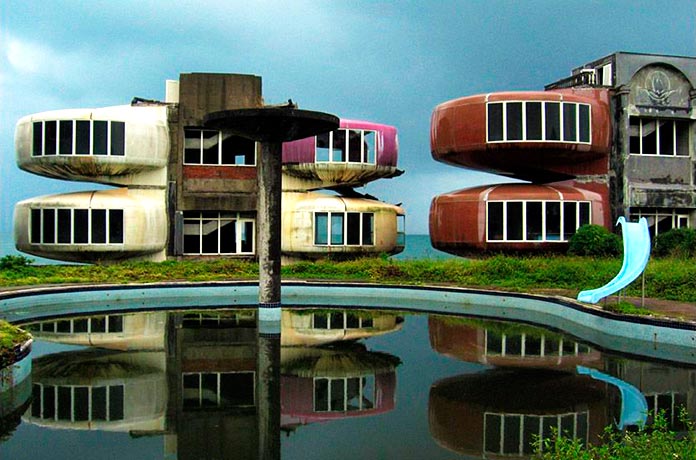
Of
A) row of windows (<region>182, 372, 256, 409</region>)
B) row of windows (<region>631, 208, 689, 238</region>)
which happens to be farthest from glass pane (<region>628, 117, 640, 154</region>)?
row of windows (<region>182, 372, 256, 409</region>)

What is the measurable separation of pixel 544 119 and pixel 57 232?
20.4 m

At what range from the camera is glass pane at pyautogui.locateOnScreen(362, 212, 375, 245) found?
29.4 m

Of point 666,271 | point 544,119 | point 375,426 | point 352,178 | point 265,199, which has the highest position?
point 544,119

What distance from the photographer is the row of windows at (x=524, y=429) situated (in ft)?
25.0

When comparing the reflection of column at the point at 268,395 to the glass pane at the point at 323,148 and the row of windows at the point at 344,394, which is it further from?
the glass pane at the point at 323,148

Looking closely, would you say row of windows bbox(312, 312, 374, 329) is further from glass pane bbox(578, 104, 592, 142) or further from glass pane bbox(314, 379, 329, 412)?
glass pane bbox(578, 104, 592, 142)

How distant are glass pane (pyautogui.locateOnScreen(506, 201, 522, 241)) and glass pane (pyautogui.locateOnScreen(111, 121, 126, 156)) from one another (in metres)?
16.2

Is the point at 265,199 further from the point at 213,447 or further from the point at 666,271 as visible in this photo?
the point at 666,271

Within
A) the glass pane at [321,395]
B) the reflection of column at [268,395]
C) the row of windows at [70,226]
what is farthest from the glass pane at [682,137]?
the row of windows at [70,226]

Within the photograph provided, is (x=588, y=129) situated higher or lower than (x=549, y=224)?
higher

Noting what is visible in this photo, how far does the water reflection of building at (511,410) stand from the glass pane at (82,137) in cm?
2106

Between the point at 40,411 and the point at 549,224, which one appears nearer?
the point at 40,411

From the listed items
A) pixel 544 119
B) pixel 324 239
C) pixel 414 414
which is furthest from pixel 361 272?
pixel 414 414

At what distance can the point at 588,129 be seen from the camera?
27156 mm
